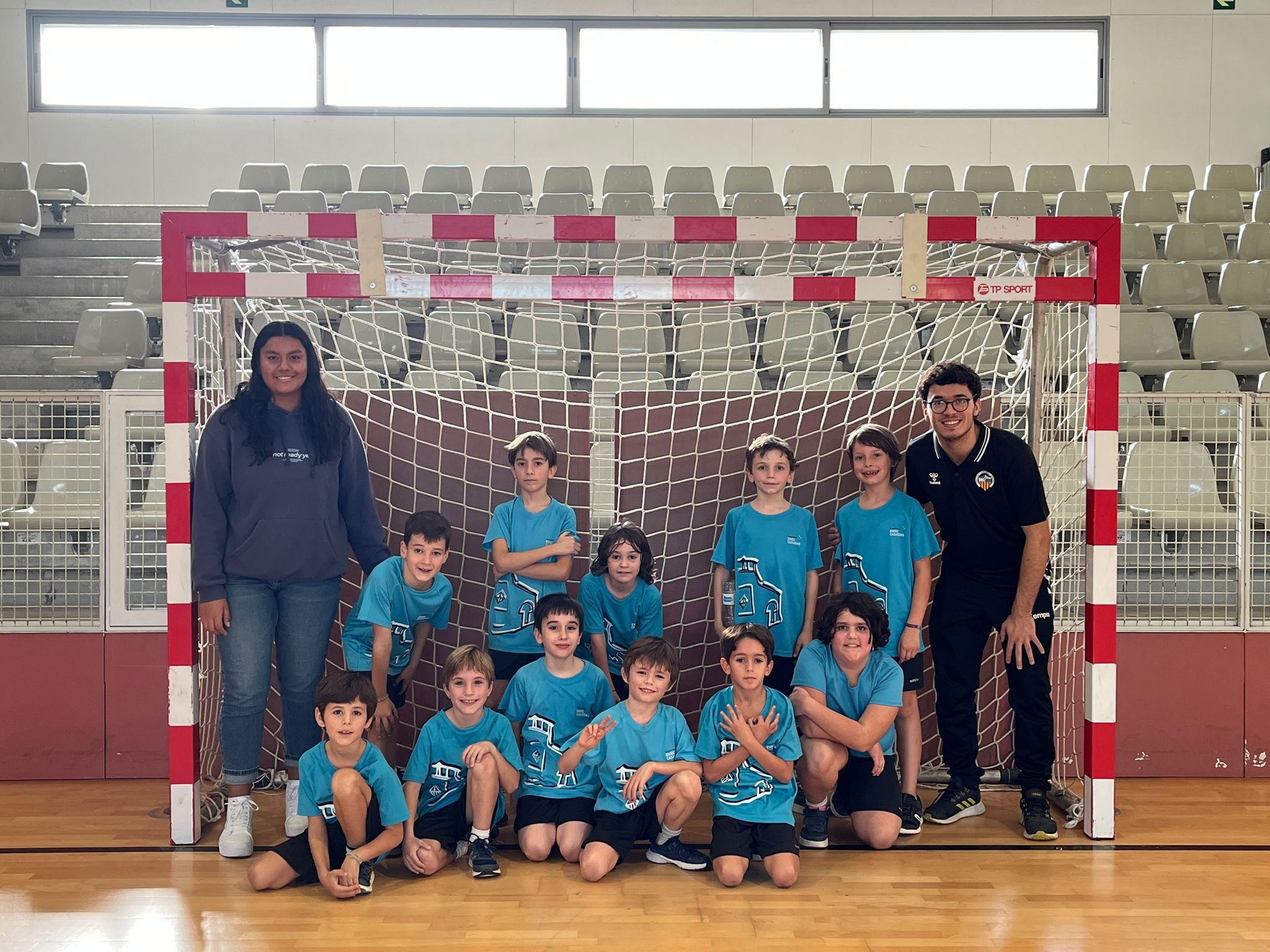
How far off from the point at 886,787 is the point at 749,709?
605mm

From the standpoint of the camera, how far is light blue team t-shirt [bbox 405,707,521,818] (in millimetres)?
3381

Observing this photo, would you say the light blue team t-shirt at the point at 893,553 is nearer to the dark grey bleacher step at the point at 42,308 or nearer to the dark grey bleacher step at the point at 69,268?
the dark grey bleacher step at the point at 42,308

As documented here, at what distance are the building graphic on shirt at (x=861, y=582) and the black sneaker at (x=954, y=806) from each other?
736 mm

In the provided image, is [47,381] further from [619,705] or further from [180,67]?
[619,705]

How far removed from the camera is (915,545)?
3812mm

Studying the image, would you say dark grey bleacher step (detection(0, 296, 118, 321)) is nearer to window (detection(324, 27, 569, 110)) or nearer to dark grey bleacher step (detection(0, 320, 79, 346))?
dark grey bleacher step (detection(0, 320, 79, 346))

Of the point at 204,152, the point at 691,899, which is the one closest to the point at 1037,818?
the point at 691,899

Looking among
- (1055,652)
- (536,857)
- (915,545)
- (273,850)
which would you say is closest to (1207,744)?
(1055,652)

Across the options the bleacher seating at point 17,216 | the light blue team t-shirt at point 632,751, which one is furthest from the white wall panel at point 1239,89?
the bleacher seating at point 17,216

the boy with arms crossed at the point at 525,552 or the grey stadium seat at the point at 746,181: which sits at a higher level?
the grey stadium seat at the point at 746,181

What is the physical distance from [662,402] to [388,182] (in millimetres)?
5185

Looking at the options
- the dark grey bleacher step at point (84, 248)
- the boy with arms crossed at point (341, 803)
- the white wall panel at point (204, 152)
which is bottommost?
the boy with arms crossed at point (341, 803)

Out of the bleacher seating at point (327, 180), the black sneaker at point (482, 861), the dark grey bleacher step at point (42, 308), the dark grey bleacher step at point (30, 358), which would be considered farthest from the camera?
the bleacher seating at point (327, 180)

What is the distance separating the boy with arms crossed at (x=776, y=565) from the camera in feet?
12.7
